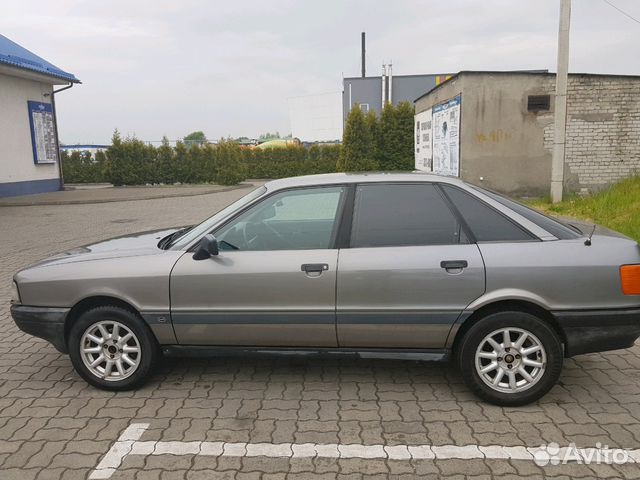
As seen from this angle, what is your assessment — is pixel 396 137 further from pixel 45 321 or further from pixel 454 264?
pixel 45 321

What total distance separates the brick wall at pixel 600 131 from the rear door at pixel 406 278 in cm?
1279

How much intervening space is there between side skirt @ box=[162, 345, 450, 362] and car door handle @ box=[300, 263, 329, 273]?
0.56 meters

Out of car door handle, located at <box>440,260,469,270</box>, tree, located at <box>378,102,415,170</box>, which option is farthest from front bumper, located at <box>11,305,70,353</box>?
tree, located at <box>378,102,415,170</box>

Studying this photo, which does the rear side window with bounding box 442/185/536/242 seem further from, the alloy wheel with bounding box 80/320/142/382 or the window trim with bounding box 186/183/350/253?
the alloy wheel with bounding box 80/320/142/382

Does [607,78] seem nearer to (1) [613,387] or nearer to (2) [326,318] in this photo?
(1) [613,387]

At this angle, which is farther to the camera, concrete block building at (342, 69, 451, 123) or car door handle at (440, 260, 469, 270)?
concrete block building at (342, 69, 451, 123)

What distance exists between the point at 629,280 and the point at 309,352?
6.98 ft

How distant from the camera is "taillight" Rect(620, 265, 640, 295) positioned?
3.40 m

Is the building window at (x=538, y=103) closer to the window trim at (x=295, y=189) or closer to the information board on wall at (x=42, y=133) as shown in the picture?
the window trim at (x=295, y=189)

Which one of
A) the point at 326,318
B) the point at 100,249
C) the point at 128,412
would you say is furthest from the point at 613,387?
the point at 100,249

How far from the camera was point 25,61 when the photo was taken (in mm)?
18219

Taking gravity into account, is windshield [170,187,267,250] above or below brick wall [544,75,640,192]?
below

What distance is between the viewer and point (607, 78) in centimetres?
1434

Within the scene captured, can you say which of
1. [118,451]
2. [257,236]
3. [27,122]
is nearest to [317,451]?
[118,451]
